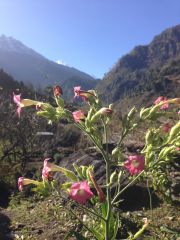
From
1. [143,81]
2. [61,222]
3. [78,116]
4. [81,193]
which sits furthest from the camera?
[143,81]

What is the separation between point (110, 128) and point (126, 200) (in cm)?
405

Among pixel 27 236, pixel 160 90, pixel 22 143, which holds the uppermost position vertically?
pixel 160 90

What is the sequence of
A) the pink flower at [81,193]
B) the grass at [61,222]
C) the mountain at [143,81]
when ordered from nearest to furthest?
the pink flower at [81,193] < the grass at [61,222] < the mountain at [143,81]

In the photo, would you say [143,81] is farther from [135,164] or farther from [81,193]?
[81,193]

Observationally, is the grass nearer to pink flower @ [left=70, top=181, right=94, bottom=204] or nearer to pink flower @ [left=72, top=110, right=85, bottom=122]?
pink flower @ [left=72, top=110, right=85, bottom=122]

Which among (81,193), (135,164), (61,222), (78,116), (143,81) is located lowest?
(61,222)

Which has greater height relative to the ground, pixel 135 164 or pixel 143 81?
pixel 143 81

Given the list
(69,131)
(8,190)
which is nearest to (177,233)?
(8,190)

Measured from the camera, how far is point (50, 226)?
5.27 metres

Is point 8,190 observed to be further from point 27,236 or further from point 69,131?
point 69,131

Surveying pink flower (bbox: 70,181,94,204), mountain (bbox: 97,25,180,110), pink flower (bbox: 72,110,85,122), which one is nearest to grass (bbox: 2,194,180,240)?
pink flower (bbox: 72,110,85,122)

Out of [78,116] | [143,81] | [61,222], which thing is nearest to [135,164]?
[78,116]

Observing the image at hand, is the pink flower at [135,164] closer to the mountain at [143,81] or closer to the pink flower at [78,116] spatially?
the pink flower at [78,116]

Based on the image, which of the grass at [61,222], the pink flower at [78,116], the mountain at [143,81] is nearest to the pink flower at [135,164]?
the pink flower at [78,116]
